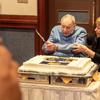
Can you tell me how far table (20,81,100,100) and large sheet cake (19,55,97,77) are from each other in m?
0.10

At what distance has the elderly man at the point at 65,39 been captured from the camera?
294cm

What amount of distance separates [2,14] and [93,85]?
8.60 ft

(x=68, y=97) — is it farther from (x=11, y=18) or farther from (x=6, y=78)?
(x=11, y=18)

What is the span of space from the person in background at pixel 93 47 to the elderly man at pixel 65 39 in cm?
9

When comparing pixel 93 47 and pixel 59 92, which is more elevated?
pixel 93 47

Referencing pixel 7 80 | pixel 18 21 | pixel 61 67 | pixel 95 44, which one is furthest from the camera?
pixel 18 21

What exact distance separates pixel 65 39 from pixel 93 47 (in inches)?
11.5

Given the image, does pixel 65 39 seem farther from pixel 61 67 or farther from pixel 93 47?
pixel 61 67

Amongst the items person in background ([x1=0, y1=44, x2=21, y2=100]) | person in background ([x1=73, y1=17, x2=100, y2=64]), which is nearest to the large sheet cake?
person in background ([x1=73, y1=17, x2=100, y2=64])

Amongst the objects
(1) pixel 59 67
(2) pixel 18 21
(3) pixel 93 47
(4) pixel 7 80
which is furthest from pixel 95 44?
(4) pixel 7 80

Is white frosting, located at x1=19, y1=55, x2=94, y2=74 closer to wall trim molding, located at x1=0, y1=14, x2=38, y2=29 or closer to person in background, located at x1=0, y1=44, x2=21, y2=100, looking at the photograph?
person in background, located at x1=0, y1=44, x2=21, y2=100

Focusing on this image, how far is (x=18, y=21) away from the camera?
4371 mm

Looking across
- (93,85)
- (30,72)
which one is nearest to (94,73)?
(93,85)

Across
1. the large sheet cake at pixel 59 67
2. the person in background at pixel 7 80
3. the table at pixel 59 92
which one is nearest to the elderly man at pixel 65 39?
the large sheet cake at pixel 59 67
